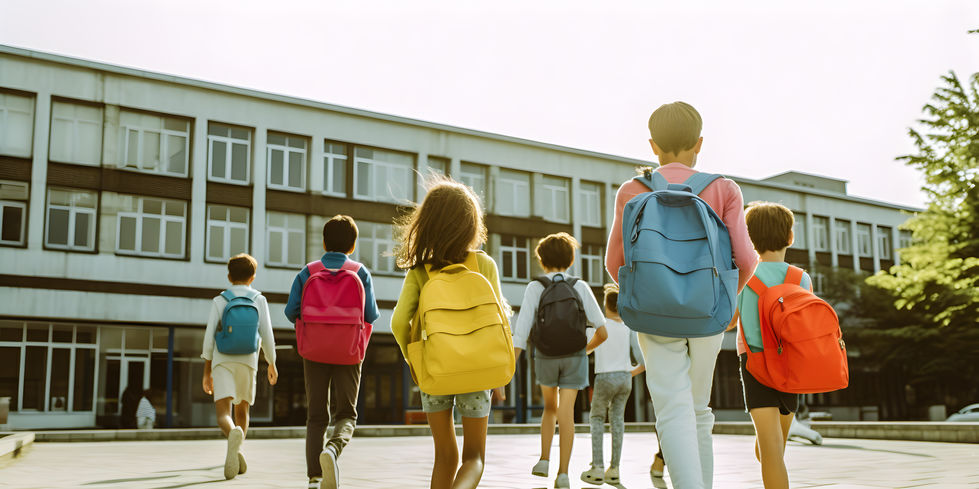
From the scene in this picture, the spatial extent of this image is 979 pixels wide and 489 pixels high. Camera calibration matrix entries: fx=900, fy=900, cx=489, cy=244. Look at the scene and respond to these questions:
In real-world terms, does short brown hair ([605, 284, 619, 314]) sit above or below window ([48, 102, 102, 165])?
below

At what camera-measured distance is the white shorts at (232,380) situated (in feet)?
24.1

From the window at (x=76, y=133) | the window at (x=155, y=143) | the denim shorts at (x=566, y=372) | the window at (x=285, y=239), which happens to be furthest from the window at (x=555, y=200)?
the denim shorts at (x=566, y=372)

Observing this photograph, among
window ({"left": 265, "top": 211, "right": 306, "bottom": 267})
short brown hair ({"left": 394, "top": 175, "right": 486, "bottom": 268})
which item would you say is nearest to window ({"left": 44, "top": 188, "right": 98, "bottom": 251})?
window ({"left": 265, "top": 211, "right": 306, "bottom": 267})

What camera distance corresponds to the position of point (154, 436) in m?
18.7

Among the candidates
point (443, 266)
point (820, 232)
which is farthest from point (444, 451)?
point (820, 232)

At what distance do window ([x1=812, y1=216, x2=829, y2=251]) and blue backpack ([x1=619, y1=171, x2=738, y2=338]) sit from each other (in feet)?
166

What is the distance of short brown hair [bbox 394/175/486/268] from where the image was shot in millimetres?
3871

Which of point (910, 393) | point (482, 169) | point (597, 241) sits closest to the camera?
point (482, 169)

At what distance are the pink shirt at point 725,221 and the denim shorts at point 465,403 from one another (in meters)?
0.76

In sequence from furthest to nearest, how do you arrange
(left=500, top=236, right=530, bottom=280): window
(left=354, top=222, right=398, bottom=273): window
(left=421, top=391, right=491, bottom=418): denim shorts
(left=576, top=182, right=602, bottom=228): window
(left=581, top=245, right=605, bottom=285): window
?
(left=576, top=182, right=602, bottom=228): window
(left=581, top=245, right=605, bottom=285): window
(left=500, top=236, right=530, bottom=280): window
(left=354, top=222, right=398, bottom=273): window
(left=421, top=391, right=491, bottom=418): denim shorts

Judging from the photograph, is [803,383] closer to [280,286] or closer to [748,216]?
[748,216]

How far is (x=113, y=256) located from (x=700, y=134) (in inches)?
1129

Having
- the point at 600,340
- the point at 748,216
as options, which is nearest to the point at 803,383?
the point at 748,216

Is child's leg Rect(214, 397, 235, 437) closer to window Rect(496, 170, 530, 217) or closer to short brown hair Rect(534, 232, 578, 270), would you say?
short brown hair Rect(534, 232, 578, 270)
